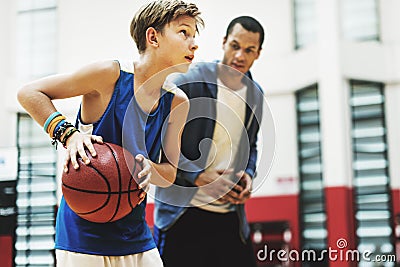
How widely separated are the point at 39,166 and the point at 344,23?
1909mm

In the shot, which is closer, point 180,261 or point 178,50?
point 178,50

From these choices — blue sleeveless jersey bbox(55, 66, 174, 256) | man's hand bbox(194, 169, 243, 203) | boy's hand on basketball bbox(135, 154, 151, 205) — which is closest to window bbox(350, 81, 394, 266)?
man's hand bbox(194, 169, 243, 203)

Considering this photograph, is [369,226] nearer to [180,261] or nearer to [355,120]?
[355,120]

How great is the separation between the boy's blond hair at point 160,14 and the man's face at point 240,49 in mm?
1000

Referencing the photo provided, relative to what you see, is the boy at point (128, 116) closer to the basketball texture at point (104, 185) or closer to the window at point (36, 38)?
the basketball texture at point (104, 185)

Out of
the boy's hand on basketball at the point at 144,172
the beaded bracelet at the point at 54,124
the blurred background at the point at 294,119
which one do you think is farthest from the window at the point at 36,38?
the boy's hand on basketball at the point at 144,172

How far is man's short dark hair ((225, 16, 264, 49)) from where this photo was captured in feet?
10.9

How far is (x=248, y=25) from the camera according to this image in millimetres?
3330

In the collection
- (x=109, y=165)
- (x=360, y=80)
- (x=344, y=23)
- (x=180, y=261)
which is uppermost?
(x=344, y=23)

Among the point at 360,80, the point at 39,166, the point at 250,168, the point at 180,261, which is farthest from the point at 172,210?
the point at 360,80

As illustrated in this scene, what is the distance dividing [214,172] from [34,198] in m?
1.16

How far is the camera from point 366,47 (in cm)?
349

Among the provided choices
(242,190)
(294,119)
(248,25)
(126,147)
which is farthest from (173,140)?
(294,119)

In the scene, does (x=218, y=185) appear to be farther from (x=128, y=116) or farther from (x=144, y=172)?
(x=144, y=172)
